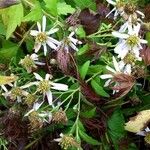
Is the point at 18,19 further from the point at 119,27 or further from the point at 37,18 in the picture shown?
the point at 119,27

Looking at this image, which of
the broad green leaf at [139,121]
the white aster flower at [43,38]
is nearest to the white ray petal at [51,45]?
the white aster flower at [43,38]

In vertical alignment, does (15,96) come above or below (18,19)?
below

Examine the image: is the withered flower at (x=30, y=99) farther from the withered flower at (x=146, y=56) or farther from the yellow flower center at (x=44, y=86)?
the withered flower at (x=146, y=56)

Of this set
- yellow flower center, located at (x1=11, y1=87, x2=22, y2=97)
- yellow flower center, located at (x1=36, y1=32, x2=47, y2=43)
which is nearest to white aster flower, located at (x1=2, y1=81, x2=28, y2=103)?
yellow flower center, located at (x1=11, y1=87, x2=22, y2=97)

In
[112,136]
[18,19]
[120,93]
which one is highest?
[18,19]

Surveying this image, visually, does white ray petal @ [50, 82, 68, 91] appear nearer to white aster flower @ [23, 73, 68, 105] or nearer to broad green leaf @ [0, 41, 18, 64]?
white aster flower @ [23, 73, 68, 105]

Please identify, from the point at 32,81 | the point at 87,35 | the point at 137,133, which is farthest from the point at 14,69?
the point at 137,133
